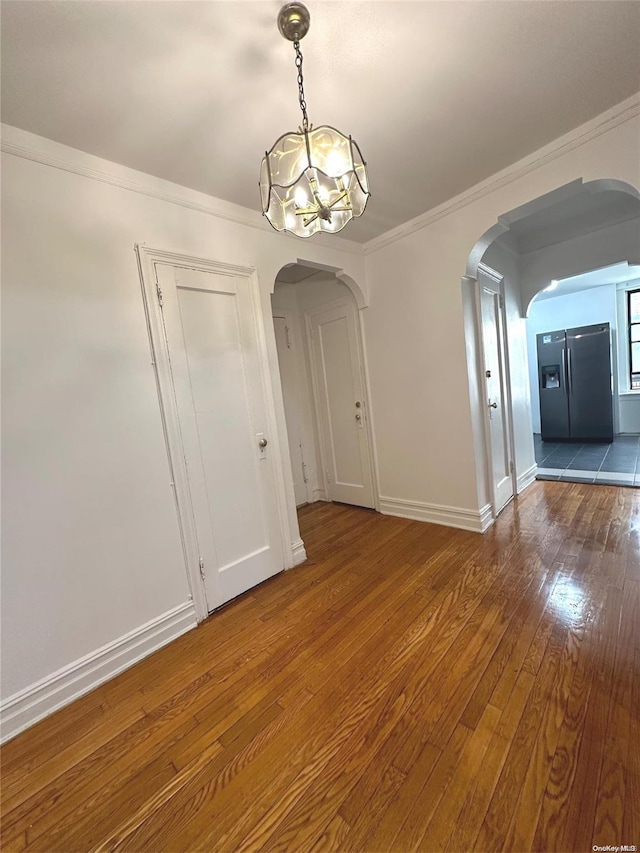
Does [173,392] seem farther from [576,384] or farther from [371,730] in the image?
[576,384]

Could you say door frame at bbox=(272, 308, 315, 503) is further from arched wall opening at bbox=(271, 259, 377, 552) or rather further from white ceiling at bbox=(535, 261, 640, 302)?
white ceiling at bbox=(535, 261, 640, 302)

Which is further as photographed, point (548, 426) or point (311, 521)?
point (548, 426)

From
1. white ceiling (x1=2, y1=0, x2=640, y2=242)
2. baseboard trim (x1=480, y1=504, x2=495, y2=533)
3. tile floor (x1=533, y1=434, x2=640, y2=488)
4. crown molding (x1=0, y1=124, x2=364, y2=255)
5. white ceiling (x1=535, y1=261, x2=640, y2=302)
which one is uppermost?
white ceiling (x1=2, y1=0, x2=640, y2=242)

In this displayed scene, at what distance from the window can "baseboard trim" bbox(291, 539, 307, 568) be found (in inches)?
244

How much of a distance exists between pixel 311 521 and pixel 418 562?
1.32 meters

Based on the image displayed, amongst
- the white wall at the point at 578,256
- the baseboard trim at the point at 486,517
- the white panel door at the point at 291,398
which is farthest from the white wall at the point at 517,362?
the white panel door at the point at 291,398

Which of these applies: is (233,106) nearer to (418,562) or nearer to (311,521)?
(418,562)

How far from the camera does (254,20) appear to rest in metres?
1.21

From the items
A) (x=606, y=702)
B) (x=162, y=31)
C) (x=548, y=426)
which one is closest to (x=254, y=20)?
(x=162, y=31)

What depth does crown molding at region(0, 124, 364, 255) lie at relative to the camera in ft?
5.11

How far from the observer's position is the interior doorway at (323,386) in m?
3.51

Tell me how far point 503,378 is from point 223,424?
278 centimetres

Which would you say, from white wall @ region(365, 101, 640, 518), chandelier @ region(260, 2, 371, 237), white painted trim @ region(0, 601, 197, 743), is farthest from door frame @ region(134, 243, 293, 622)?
white wall @ region(365, 101, 640, 518)

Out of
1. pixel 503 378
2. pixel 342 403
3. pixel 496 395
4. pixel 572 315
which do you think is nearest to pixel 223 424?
pixel 342 403
